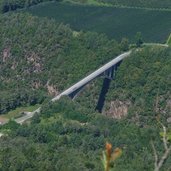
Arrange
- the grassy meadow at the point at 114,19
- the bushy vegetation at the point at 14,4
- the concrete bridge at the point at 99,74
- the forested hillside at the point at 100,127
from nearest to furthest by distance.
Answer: the forested hillside at the point at 100,127, the concrete bridge at the point at 99,74, the grassy meadow at the point at 114,19, the bushy vegetation at the point at 14,4

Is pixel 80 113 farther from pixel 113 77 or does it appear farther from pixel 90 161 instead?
pixel 90 161

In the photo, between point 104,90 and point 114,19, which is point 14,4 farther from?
point 104,90

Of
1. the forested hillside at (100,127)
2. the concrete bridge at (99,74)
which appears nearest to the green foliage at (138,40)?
the concrete bridge at (99,74)

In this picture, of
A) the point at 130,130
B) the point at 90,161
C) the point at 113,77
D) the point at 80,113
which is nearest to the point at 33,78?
the point at 113,77

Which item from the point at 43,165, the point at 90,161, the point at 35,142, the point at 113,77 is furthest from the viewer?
the point at 113,77

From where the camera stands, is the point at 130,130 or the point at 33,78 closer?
the point at 130,130

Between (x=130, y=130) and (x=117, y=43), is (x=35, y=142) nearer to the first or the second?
(x=130, y=130)

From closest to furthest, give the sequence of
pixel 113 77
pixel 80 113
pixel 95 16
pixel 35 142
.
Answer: pixel 35 142 → pixel 80 113 → pixel 113 77 → pixel 95 16

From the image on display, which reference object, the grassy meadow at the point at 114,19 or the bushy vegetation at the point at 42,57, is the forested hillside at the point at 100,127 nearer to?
the bushy vegetation at the point at 42,57
